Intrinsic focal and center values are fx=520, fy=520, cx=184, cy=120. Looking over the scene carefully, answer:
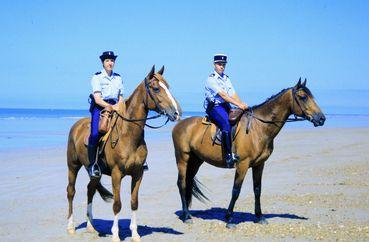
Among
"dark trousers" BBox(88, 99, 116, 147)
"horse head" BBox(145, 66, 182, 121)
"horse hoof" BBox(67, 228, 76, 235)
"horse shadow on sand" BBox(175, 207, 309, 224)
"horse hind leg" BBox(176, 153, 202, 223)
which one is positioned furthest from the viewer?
"horse hind leg" BBox(176, 153, 202, 223)

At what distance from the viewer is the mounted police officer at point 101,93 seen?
8.21m

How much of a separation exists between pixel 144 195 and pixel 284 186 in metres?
3.60

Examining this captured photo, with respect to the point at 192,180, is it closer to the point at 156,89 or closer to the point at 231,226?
the point at 231,226

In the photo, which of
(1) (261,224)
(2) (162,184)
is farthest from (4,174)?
(1) (261,224)

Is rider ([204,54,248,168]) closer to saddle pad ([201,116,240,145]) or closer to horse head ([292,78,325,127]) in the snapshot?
saddle pad ([201,116,240,145])

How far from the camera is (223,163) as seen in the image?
984 centimetres

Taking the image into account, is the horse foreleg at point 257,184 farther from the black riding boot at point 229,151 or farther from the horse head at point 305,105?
the horse head at point 305,105

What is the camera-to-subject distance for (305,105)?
916cm

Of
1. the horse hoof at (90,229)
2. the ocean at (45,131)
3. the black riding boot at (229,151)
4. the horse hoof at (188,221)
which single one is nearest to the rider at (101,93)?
the horse hoof at (90,229)

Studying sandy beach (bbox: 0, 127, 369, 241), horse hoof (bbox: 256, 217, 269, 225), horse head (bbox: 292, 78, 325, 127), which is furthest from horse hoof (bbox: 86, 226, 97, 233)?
horse head (bbox: 292, 78, 325, 127)

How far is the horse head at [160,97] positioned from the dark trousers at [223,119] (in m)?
1.92

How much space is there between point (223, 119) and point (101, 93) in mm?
2353

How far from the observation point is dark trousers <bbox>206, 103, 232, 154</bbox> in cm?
938

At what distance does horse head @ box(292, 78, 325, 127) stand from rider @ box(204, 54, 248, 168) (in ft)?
2.99
